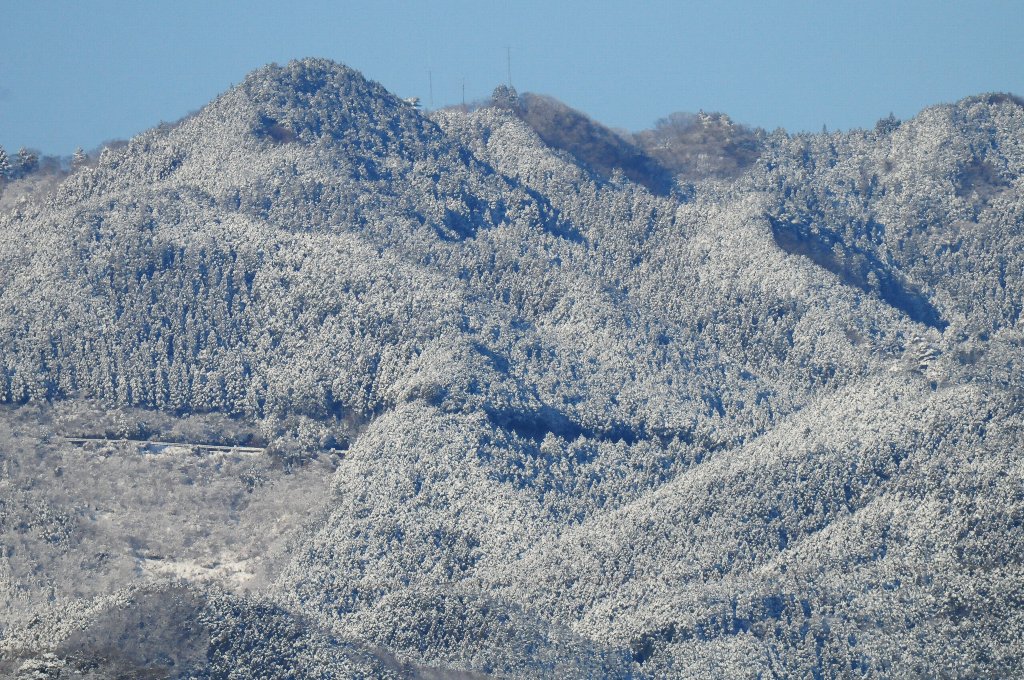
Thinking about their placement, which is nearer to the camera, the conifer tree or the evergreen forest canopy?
the evergreen forest canopy

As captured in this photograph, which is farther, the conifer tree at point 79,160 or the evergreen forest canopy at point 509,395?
the conifer tree at point 79,160

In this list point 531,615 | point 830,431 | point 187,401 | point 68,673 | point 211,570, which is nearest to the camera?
point 68,673

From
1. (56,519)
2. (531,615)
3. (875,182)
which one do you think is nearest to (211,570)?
(56,519)

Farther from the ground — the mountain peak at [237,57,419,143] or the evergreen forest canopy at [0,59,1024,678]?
the mountain peak at [237,57,419,143]

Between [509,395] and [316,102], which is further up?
[316,102]

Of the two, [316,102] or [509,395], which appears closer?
[509,395]

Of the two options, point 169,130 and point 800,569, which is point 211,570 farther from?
point 169,130

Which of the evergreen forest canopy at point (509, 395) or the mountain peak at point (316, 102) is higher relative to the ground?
the mountain peak at point (316, 102)

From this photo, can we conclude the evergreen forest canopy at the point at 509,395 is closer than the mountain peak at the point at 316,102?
Yes
